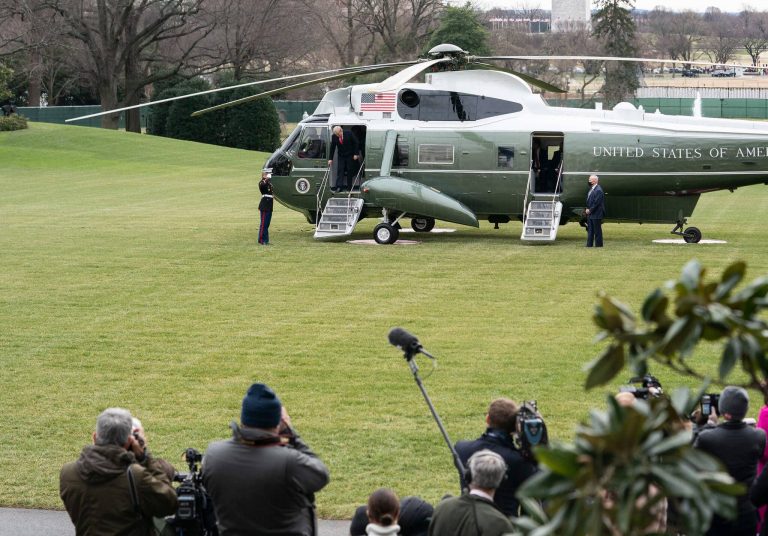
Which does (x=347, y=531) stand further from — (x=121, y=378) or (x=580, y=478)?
(x=580, y=478)

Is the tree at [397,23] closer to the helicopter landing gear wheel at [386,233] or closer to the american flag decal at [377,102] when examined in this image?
the american flag decal at [377,102]

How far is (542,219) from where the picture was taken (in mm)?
23016

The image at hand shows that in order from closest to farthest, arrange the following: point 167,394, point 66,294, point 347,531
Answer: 1. point 347,531
2. point 167,394
3. point 66,294

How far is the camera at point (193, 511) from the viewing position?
668 centimetres

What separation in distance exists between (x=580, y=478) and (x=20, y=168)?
4562 centimetres

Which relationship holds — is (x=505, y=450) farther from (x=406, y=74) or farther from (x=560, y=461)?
(x=406, y=74)

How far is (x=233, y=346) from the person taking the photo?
1455 cm

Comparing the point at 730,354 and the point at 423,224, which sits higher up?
the point at 730,354

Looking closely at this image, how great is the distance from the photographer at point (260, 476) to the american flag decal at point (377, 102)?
17.9 m

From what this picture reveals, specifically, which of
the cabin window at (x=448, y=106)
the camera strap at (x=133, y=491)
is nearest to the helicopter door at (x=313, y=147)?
the cabin window at (x=448, y=106)

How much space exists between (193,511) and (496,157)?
1708cm

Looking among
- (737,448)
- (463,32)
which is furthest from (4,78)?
(737,448)

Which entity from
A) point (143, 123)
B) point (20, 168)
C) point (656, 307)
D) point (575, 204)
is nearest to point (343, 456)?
point (656, 307)

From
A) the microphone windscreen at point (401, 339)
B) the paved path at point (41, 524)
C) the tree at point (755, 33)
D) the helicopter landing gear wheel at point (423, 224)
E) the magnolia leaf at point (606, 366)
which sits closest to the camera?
the magnolia leaf at point (606, 366)
